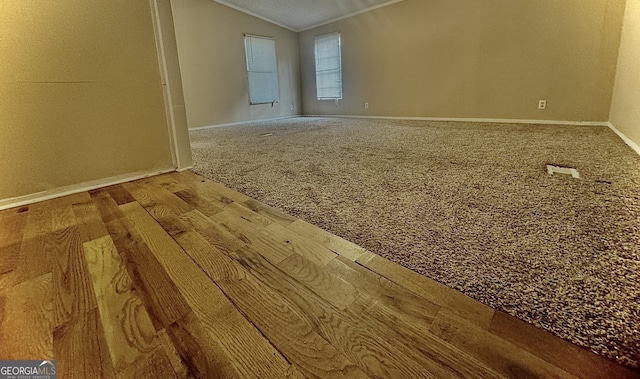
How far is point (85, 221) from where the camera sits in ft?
4.61

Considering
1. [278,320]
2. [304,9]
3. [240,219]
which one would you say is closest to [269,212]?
[240,219]

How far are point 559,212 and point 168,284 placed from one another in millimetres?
1564

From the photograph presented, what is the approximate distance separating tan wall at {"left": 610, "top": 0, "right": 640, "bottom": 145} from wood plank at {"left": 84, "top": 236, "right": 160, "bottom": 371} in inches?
131

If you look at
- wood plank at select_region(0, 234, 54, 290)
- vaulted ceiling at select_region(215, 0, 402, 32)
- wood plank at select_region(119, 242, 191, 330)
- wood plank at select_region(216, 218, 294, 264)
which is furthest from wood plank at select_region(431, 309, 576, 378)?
vaulted ceiling at select_region(215, 0, 402, 32)

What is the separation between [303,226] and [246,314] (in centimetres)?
54

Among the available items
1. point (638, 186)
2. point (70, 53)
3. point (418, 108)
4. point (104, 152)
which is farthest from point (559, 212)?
point (418, 108)

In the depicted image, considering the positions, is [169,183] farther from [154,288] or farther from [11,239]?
[154,288]

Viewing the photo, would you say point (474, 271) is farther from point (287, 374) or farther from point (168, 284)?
point (168, 284)

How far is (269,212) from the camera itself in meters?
1.43

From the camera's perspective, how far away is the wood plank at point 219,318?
0.62m

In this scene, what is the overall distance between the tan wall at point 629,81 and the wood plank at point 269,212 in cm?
280

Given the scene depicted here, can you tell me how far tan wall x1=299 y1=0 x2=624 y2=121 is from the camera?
3543mm

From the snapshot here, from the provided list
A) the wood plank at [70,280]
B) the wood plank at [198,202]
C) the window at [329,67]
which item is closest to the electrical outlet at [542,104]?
the window at [329,67]

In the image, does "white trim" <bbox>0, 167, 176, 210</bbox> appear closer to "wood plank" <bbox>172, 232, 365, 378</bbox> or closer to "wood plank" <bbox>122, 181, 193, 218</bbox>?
"wood plank" <bbox>122, 181, 193, 218</bbox>
